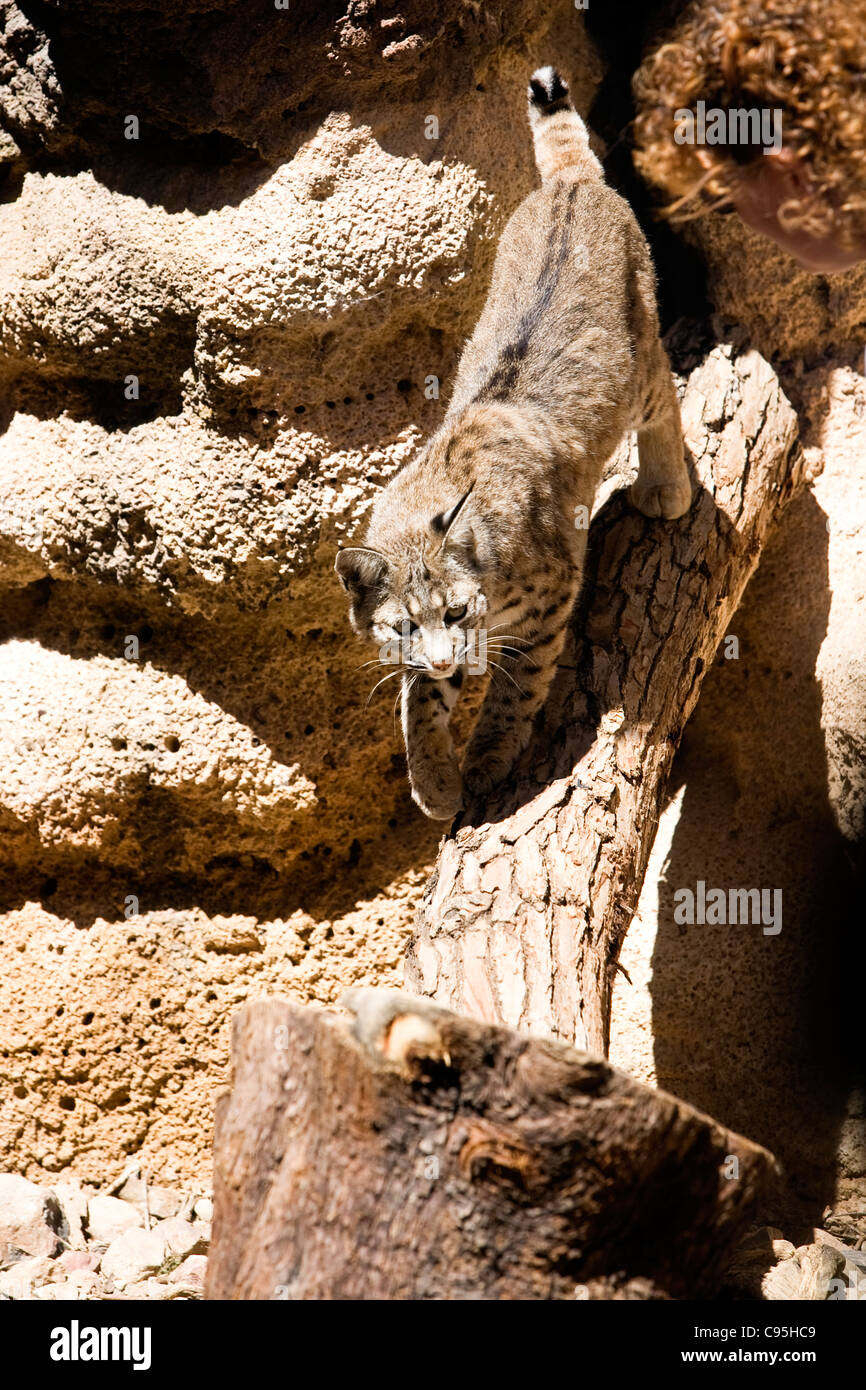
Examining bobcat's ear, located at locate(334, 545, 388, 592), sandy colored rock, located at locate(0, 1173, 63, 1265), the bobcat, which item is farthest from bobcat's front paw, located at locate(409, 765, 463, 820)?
sandy colored rock, located at locate(0, 1173, 63, 1265)

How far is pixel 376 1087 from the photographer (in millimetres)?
2242

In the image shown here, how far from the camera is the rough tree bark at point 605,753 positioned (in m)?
3.23

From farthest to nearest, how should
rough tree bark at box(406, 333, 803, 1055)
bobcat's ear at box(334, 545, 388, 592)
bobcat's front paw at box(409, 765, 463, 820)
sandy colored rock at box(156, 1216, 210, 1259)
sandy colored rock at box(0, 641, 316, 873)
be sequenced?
sandy colored rock at box(0, 641, 316, 873) < sandy colored rock at box(156, 1216, 210, 1259) < bobcat's front paw at box(409, 765, 463, 820) < bobcat's ear at box(334, 545, 388, 592) < rough tree bark at box(406, 333, 803, 1055)

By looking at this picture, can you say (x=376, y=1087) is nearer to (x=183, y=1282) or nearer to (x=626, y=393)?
(x=183, y=1282)

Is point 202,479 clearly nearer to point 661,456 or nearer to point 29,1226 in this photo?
point 661,456

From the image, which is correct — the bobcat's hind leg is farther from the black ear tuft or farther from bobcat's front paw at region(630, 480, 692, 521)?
the black ear tuft

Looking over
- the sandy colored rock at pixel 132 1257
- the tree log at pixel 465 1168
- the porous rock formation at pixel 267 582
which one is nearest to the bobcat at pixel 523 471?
the porous rock formation at pixel 267 582

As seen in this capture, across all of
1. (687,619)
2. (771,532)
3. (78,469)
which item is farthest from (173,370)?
(771,532)

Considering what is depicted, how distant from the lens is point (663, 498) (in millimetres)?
4500

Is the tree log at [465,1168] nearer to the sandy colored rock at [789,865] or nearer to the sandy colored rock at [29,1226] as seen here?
the sandy colored rock at [29,1226]

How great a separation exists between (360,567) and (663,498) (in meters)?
1.26

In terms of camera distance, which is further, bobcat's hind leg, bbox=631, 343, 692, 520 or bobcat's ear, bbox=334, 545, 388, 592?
bobcat's hind leg, bbox=631, 343, 692, 520

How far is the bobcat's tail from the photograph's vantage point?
180 inches

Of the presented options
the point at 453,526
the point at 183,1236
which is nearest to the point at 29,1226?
the point at 183,1236
